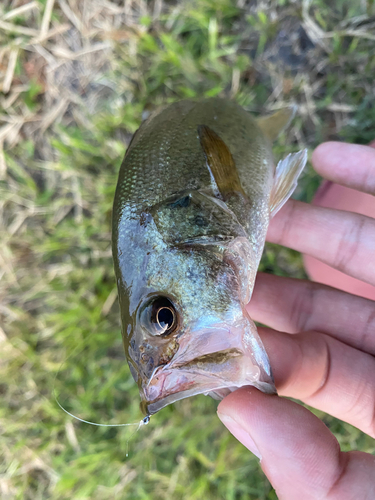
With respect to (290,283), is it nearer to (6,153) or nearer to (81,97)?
(81,97)

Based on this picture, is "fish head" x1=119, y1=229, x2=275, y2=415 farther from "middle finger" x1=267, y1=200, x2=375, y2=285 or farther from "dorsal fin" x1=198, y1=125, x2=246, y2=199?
"middle finger" x1=267, y1=200, x2=375, y2=285

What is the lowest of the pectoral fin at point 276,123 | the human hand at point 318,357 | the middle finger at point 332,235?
the human hand at point 318,357

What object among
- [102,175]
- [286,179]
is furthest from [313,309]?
[102,175]

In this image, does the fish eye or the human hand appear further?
the fish eye

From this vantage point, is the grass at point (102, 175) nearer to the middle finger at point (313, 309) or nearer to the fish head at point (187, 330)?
the middle finger at point (313, 309)

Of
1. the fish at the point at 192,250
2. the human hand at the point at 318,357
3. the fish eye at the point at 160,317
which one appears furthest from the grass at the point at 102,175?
the fish eye at the point at 160,317

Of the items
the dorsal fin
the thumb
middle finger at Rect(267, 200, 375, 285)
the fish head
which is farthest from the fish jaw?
middle finger at Rect(267, 200, 375, 285)
